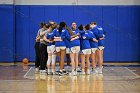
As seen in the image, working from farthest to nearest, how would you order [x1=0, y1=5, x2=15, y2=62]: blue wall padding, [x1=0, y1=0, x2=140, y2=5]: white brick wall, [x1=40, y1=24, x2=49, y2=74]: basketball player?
[x1=0, y1=0, x2=140, y2=5]: white brick wall, [x1=0, y1=5, x2=15, y2=62]: blue wall padding, [x1=40, y1=24, x2=49, y2=74]: basketball player

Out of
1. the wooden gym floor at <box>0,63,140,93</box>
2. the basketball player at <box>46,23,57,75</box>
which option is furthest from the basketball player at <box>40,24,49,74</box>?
the wooden gym floor at <box>0,63,140,93</box>

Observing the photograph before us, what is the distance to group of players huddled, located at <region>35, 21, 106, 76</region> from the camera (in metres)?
12.4

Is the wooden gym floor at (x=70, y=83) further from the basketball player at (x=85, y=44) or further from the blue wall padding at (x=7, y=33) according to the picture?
the blue wall padding at (x=7, y=33)

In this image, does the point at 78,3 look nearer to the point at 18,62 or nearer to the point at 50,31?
the point at 18,62

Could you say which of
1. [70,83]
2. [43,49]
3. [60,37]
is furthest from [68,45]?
[70,83]

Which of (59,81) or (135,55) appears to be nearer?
(59,81)

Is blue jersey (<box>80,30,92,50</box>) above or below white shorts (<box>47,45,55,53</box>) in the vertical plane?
above

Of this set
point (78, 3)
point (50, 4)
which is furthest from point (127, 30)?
point (50, 4)

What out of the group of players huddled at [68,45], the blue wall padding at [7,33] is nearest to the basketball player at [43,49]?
the group of players huddled at [68,45]

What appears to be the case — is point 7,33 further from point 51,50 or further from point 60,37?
point 60,37

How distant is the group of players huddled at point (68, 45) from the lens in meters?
12.4

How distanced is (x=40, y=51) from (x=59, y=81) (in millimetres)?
2277

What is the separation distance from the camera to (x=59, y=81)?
11219 mm

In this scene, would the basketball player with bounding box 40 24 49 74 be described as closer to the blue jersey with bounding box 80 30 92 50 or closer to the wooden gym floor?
the wooden gym floor
